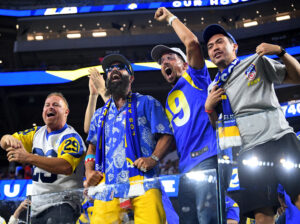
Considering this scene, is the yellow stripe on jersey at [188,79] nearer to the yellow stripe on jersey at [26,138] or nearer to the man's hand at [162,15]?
the man's hand at [162,15]

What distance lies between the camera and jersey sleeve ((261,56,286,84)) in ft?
6.85

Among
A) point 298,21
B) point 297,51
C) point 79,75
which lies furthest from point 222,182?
point 298,21

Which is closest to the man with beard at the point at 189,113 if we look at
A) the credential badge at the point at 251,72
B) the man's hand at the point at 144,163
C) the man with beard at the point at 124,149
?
the man with beard at the point at 124,149

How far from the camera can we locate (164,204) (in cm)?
199

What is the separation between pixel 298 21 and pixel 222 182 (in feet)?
59.3

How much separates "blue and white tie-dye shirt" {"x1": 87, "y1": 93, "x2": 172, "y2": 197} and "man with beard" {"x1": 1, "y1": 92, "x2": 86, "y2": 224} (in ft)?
1.06

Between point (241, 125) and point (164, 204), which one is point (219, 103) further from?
point (164, 204)

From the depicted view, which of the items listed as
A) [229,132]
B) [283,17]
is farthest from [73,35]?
[229,132]

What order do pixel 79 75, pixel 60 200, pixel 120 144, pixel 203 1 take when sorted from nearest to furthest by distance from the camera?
pixel 60 200
pixel 120 144
pixel 79 75
pixel 203 1

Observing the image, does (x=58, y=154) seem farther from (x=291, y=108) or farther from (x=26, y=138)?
(x=291, y=108)

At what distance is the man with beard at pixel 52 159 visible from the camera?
2.15 metres

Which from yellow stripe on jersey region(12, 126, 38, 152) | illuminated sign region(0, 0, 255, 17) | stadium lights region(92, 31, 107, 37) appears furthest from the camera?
stadium lights region(92, 31, 107, 37)

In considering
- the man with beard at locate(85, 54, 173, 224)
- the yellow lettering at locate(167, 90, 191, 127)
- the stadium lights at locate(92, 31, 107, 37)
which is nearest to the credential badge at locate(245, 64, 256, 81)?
the yellow lettering at locate(167, 90, 191, 127)

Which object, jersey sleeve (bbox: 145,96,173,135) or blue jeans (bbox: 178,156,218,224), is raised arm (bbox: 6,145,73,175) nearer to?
jersey sleeve (bbox: 145,96,173,135)
